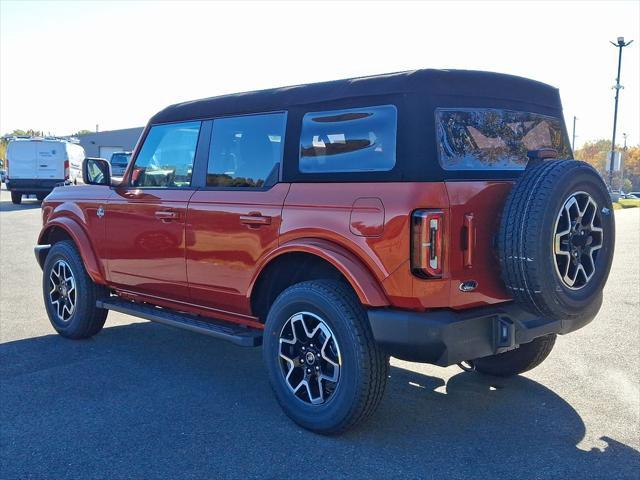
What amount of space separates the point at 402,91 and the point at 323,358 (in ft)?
5.13

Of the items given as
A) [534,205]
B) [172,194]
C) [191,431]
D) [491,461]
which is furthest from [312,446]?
[172,194]

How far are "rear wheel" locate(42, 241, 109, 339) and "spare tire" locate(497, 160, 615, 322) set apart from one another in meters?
3.73

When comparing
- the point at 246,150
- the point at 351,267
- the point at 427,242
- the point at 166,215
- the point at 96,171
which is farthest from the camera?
the point at 96,171

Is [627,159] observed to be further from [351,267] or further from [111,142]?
[351,267]

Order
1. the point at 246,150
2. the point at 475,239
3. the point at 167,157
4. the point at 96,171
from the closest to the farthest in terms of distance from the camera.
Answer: the point at 475,239 → the point at 246,150 → the point at 167,157 → the point at 96,171

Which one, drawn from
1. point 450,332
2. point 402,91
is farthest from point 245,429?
point 402,91

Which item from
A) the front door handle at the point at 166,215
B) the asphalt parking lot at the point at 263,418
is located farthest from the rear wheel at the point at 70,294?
the front door handle at the point at 166,215

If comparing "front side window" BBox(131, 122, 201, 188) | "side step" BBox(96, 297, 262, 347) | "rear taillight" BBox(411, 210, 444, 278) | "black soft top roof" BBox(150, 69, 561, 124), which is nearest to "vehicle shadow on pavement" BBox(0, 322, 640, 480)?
"side step" BBox(96, 297, 262, 347)

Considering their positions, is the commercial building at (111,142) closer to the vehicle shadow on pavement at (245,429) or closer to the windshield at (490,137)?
the vehicle shadow on pavement at (245,429)

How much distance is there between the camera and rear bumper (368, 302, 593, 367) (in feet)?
10.8

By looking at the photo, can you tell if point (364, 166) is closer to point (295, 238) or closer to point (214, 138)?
point (295, 238)

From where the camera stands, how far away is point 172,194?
4.79 m

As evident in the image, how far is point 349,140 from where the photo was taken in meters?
3.80

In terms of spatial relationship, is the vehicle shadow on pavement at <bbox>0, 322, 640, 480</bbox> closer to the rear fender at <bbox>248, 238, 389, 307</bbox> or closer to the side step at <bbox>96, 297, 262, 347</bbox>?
the side step at <bbox>96, 297, 262, 347</bbox>
